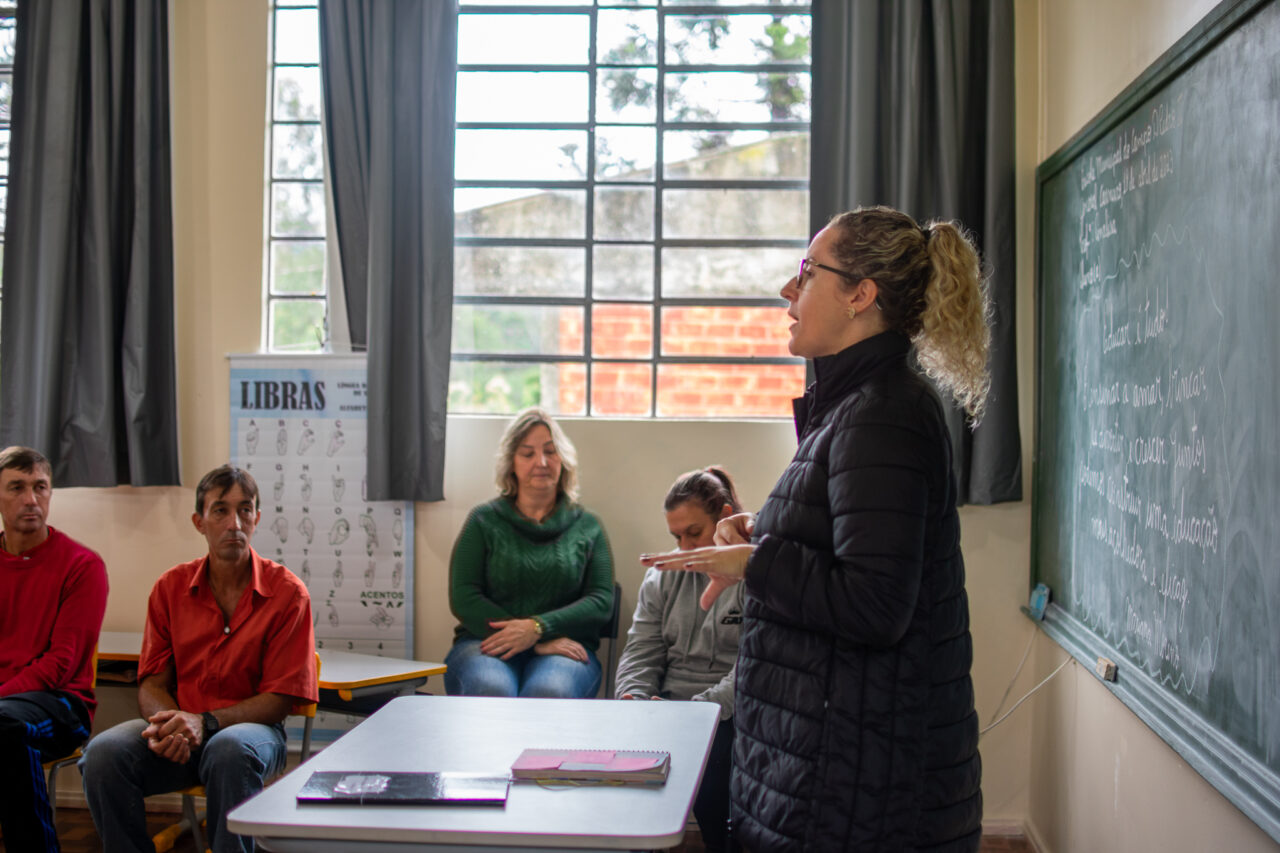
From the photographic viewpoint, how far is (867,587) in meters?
1.52

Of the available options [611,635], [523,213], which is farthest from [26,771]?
[523,213]

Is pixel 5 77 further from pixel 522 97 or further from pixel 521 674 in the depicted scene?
pixel 521 674

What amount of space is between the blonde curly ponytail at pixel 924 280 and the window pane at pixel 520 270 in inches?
88.4

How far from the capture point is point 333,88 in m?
3.71

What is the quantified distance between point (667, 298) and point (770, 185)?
55 centimetres

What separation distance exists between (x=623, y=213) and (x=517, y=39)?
2.48 feet

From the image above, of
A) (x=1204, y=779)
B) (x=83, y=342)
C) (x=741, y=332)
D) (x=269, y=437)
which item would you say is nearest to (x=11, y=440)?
(x=83, y=342)

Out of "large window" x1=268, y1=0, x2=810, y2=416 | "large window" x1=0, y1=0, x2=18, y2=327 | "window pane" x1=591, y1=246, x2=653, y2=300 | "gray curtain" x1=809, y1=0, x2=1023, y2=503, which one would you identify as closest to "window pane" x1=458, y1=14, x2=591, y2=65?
"large window" x1=268, y1=0, x2=810, y2=416

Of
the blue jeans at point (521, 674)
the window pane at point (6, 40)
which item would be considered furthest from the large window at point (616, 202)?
the window pane at point (6, 40)

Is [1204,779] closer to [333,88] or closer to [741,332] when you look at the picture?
[741,332]

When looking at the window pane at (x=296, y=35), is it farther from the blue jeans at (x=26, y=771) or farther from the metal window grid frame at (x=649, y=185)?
the blue jeans at (x=26, y=771)

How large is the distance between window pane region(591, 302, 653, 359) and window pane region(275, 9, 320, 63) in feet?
4.63

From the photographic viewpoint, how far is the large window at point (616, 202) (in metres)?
3.87

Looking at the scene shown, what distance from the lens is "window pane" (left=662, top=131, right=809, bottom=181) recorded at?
3859 mm
